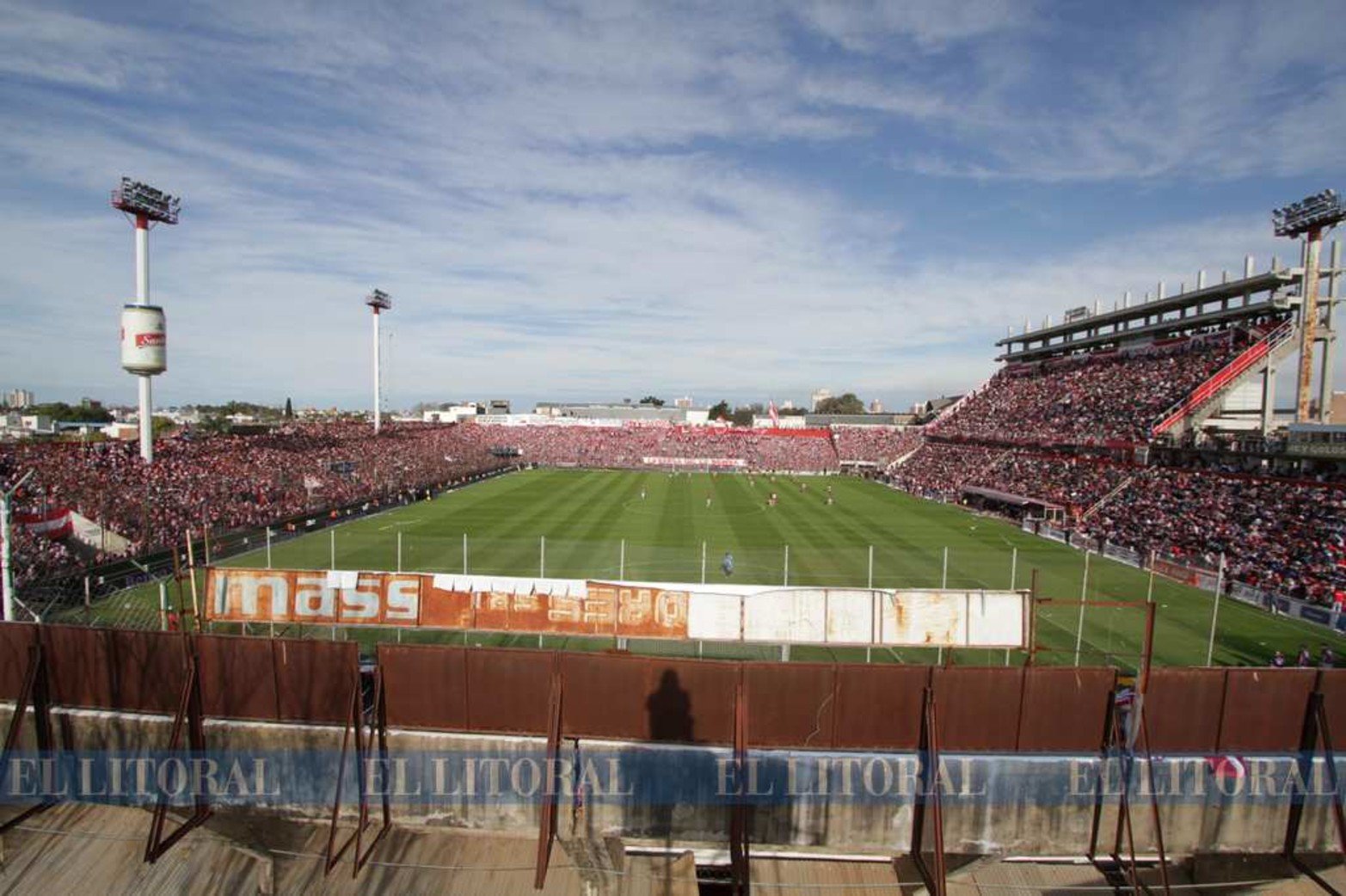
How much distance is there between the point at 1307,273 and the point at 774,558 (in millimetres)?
37976

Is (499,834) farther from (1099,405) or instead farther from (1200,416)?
(1099,405)

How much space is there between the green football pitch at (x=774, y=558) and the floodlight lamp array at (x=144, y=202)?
2119 cm

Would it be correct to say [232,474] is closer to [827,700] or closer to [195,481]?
[195,481]

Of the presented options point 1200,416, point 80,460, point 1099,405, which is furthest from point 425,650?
point 1099,405

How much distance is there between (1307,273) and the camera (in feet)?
129

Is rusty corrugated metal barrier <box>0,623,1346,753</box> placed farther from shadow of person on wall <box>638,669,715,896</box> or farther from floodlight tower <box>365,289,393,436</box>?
floodlight tower <box>365,289,393,436</box>

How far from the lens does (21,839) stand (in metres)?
9.97

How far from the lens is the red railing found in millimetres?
38844

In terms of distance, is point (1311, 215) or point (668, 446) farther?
point (668, 446)

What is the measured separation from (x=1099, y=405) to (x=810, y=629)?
4492 centimetres

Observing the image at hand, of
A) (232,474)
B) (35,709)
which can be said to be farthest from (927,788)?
(232,474)

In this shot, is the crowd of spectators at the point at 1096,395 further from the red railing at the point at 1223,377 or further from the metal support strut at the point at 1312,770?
the metal support strut at the point at 1312,770

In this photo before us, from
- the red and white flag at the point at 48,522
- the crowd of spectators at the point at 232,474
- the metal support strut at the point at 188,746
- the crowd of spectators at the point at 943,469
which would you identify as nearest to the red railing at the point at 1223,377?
the crowd of spectators at the point at 943,469

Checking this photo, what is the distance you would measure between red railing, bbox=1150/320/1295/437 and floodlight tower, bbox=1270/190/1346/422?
893 mm
